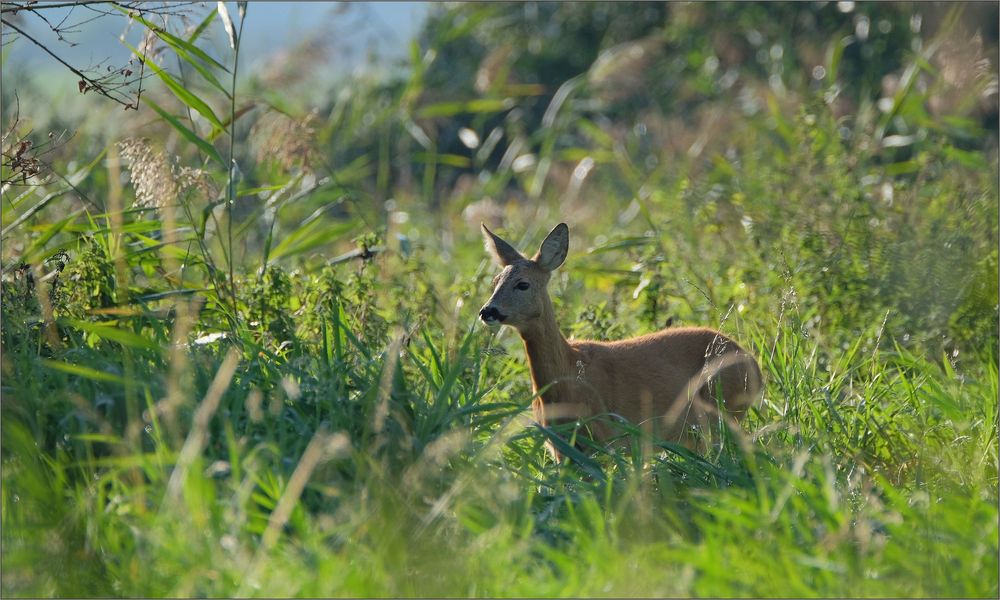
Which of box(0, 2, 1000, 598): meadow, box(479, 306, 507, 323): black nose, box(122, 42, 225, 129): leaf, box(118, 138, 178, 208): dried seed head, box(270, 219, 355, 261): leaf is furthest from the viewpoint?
box(270, 219, 355, 261): leaf

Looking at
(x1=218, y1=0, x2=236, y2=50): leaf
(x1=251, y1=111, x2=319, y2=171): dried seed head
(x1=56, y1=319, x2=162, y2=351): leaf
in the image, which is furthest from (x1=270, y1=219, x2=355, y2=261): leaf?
(x1=56, y1=319, x2=162, y2=351): leaf

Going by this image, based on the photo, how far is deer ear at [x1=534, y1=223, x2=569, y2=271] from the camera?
617cm

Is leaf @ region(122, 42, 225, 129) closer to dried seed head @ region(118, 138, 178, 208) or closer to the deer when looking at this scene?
dried seed head @ region(118, 138, 178, 208)

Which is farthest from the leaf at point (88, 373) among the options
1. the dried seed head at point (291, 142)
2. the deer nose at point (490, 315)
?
the dried seed head at point (291, 142)

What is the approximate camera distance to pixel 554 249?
6219mm

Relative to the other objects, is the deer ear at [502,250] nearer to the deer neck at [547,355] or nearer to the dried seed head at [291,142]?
the deer neck at [547,355]

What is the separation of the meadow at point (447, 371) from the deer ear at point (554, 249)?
483 mm

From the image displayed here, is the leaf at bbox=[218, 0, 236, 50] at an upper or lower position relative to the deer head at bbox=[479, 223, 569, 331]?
upper

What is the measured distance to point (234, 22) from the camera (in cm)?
585

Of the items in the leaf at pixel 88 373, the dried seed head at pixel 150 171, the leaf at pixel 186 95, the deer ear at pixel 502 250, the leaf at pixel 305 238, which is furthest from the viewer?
the leaf at pixel 305 238

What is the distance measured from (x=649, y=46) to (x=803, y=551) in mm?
10219

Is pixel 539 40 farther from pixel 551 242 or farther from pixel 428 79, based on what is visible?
pixel 551 242

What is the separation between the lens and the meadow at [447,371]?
3.55 m

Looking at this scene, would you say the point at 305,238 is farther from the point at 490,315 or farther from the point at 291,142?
the point at 490,315
